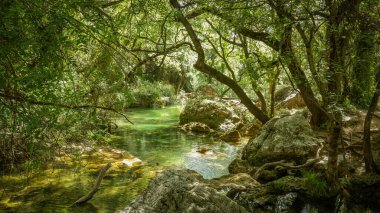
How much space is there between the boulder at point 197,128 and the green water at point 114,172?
1089 mm

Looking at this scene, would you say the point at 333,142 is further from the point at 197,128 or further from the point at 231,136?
the point at 197,128

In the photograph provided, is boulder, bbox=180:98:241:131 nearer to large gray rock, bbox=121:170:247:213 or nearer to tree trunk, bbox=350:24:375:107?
tree trunk, bbox=350:24:375:107

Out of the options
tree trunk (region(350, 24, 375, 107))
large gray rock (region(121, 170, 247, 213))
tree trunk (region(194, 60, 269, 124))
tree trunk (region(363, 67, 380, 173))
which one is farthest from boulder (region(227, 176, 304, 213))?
tree trunk (region(194, 60, 269, 124))

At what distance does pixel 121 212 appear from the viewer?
473 cm

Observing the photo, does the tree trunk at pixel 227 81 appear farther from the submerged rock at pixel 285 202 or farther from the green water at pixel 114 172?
the submerged rock at pixel 285 202

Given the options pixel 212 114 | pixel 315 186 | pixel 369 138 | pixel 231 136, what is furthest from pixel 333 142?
pixel 212 114

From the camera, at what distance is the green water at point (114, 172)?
27.5ft

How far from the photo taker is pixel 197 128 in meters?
19.5

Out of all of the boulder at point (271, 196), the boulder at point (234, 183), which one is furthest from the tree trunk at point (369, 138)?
the boulder at point (234, 183)

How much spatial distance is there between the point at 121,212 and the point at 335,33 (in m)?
4.98

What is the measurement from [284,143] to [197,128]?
9462 millimetres

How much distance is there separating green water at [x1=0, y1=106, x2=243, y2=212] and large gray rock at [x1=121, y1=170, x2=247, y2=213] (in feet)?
7.76

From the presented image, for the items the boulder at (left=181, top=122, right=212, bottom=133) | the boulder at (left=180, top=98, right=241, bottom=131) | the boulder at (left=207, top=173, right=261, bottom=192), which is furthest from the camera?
the boulder at (left=180, top=98, right=241, bottom=131)

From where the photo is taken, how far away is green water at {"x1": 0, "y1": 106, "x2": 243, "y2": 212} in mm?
8375
